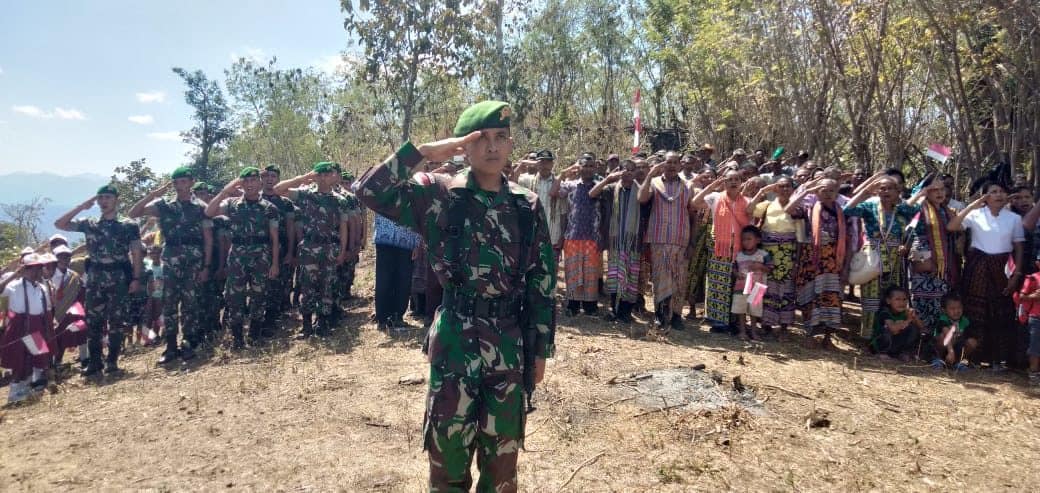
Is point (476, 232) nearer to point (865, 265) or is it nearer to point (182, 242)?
point (865, 265)

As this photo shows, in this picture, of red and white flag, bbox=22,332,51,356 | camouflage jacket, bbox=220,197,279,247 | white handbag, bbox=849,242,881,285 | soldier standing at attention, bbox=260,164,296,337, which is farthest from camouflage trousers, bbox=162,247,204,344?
white handbag, bbox=849,242,881,285

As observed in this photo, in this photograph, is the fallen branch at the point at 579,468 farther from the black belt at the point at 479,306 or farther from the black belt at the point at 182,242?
the black belt at the point at 182,242

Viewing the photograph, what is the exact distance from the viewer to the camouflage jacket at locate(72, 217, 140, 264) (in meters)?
5.87

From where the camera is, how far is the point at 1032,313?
4984mm

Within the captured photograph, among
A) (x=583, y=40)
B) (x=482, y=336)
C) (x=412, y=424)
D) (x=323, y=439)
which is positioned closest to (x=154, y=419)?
(x=323, y=439)

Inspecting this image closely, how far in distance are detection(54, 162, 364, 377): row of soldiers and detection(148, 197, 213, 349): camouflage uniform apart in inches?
0.4

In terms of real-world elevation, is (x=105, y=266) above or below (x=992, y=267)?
below

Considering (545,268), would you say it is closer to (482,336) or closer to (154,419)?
(482,336)

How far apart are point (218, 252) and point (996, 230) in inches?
313

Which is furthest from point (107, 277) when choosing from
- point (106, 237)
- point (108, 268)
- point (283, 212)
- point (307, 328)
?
point (307, 328)

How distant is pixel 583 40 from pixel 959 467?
1983cm

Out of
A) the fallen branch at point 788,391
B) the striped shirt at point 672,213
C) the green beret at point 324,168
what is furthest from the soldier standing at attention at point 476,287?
the green beret at point 324,168

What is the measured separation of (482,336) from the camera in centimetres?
231

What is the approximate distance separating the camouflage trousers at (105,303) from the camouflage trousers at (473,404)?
5271mm
